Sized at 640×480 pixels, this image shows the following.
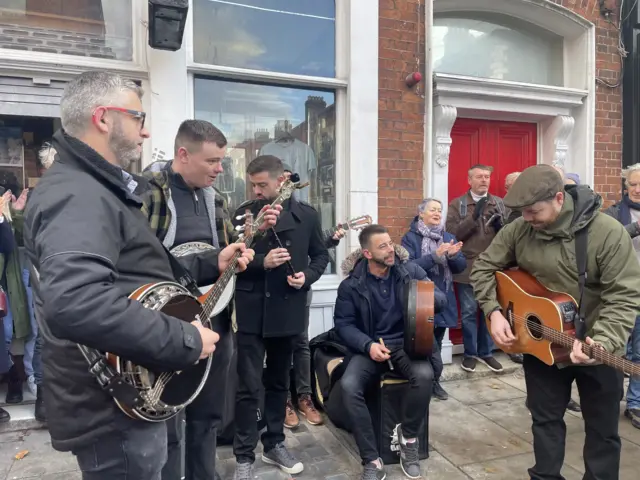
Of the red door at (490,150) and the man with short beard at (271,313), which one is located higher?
the red door at (490,150)

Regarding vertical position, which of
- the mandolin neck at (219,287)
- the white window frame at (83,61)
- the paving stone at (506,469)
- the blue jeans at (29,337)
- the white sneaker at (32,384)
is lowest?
the paving stone at (506,469)

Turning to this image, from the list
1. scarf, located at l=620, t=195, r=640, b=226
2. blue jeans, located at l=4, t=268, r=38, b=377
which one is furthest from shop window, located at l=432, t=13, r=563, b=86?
blue jeans, located at l=4, t=268, r=38, b=377

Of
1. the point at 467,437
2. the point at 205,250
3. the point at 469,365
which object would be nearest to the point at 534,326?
the point at 467,437

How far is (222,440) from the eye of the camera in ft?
11.7


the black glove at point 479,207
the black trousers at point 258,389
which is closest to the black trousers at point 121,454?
the black trousers at point 258,389

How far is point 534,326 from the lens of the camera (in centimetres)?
270

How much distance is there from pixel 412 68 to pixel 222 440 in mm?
3829

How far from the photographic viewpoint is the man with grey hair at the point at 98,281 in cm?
146

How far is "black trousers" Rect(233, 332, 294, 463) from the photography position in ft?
10.1

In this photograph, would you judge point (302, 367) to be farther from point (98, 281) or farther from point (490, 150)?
point (490, 150)

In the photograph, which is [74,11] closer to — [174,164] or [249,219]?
[174,164]

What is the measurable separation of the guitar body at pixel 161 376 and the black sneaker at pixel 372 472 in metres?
1.62

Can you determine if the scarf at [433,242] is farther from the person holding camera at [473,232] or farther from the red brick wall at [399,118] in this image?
the red brick wall at [399,118]

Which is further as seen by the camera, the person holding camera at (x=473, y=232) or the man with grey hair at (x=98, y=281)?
the person holding camera at (x=473, y=232)
